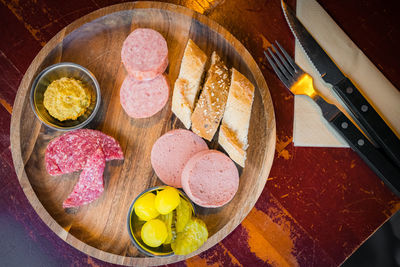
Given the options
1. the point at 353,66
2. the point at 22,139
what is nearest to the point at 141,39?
the point at 22,139

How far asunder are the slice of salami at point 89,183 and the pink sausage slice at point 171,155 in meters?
0.24

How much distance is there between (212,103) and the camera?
5.03ft

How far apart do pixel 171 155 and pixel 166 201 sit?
0.26 meters

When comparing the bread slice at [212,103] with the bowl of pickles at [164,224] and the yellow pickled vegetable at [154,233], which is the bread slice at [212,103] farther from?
the yellow pickled vegetable at [154,233]

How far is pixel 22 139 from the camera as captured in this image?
1.57m

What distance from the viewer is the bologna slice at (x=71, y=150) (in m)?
A: 1.51

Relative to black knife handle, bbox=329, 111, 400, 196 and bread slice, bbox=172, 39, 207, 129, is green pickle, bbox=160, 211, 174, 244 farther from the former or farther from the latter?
black knife handle, bbox=329, 111, 400, 196

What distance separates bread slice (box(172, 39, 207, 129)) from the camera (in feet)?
5.08

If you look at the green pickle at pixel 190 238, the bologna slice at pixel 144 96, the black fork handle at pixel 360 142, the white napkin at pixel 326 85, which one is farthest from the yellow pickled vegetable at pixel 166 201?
the black fork handle at pixel 360 142

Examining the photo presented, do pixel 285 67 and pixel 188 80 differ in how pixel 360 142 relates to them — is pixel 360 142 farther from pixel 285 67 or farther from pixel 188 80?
pixel 188 80

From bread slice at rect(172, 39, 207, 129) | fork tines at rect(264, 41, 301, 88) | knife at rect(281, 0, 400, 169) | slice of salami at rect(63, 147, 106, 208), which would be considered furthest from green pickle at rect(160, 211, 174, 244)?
knife at rect(281, 0, 400, 169)

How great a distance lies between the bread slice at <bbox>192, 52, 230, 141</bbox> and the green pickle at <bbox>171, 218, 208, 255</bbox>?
0.40 metres

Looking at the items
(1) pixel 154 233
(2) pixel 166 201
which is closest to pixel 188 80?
(2) pixel 166 201

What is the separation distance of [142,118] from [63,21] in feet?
2.18
